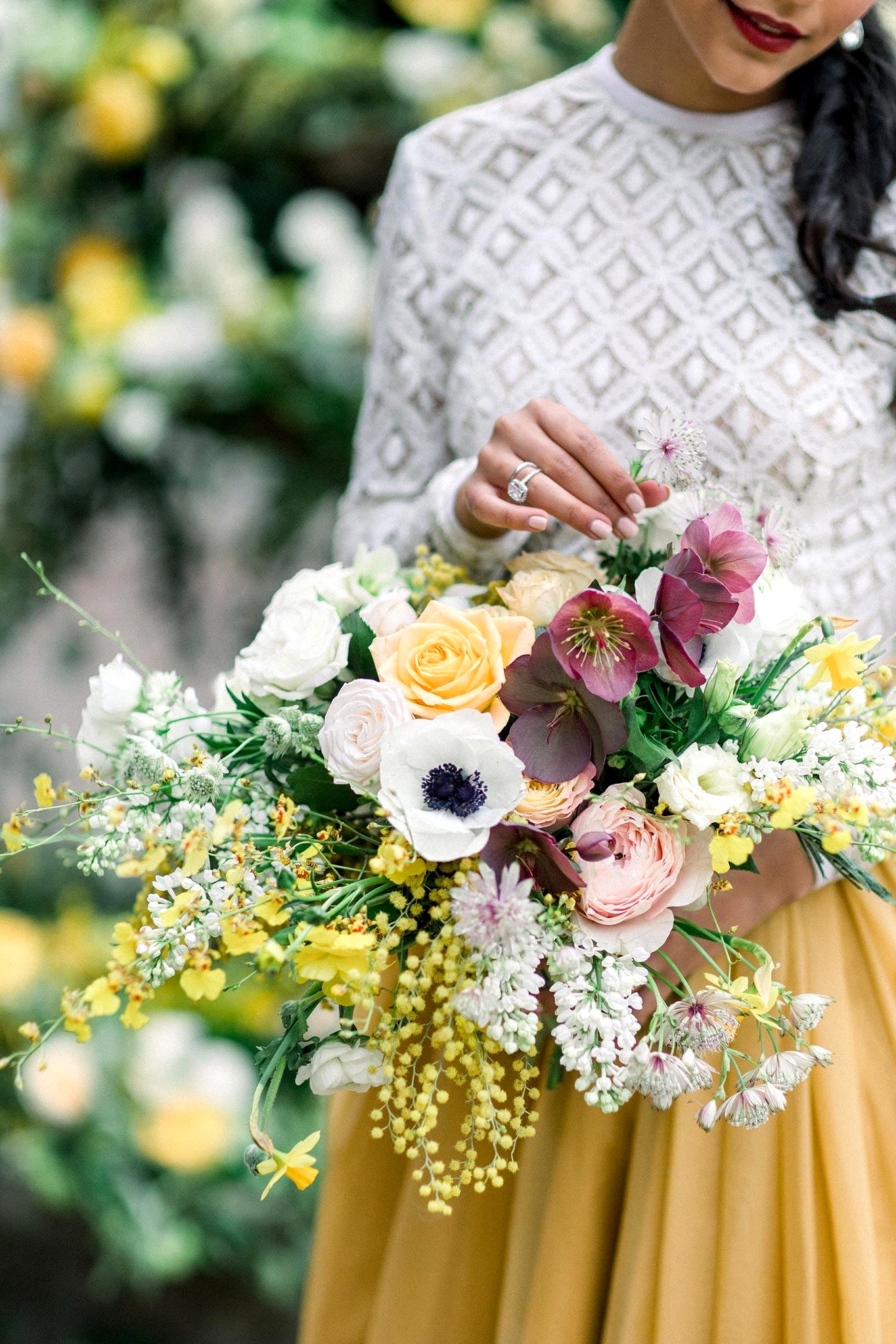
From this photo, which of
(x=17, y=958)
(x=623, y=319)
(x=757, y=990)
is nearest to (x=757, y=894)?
(x=757, y=990)

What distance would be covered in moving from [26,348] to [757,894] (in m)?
1.41

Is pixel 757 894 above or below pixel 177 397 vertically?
above

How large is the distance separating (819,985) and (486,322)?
683mm

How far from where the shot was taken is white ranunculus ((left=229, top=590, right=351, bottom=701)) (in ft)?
2.77

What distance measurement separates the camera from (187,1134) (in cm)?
183

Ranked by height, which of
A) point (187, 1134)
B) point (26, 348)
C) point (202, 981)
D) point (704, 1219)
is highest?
point (202, 981)

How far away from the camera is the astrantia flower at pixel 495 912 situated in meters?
0.71

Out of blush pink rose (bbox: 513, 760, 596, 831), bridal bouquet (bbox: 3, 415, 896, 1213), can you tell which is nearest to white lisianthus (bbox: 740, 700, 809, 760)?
bridal bouquet (bbox: 3, 415, 896, 1213)

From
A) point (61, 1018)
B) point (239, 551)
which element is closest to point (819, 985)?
point (61, 1018)

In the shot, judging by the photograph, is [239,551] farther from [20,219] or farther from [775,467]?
[775,467]

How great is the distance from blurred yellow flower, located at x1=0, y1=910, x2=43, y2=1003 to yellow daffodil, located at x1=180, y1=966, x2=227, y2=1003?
1.25 meters

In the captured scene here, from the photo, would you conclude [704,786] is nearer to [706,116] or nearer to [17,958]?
[706,116]

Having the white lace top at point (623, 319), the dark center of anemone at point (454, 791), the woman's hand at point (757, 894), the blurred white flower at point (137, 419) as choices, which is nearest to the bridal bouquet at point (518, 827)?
the dark center of anemone at point (454, 791)

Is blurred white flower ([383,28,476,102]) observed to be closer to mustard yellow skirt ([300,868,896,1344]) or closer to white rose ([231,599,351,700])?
white rose ([231,599,351,700])
